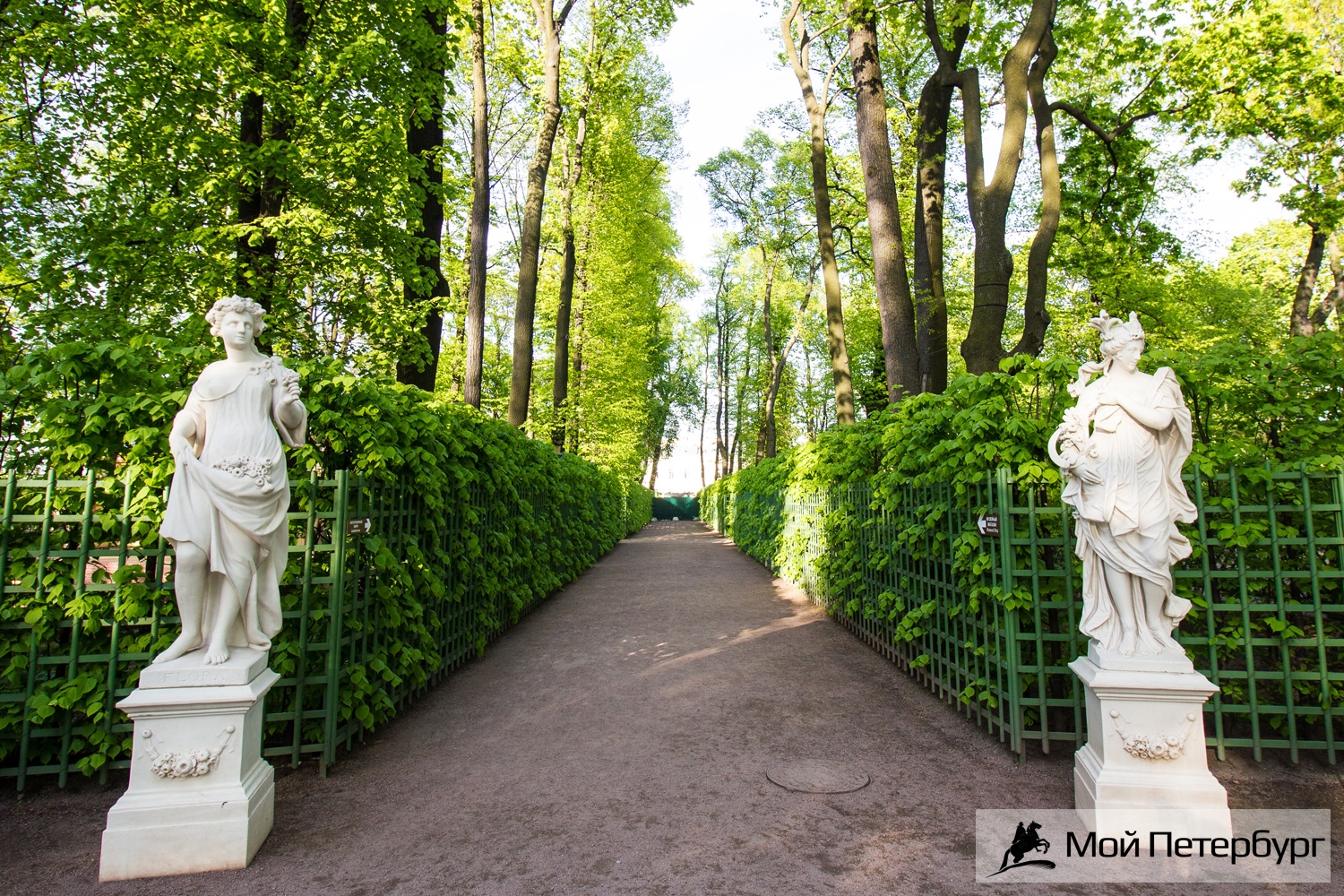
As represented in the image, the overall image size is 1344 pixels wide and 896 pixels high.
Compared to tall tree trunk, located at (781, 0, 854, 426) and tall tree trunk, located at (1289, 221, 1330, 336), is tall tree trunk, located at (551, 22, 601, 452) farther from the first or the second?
tall tree trunk, located at (1289, 221, 1330, 336)

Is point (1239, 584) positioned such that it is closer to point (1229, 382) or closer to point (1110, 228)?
point (1229, 382)

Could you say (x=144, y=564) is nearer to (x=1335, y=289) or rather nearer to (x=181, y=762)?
(x=181, y=762)

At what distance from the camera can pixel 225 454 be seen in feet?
10.2

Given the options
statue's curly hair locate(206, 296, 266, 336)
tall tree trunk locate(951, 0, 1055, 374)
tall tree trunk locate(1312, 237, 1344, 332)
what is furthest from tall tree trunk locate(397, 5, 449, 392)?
tall tree trunk locate(1312, 237, 1344, 332)

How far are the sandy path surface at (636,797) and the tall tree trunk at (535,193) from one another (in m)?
7.37

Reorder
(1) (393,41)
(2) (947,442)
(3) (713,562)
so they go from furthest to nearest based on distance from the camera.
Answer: (3) (713,562), (1) (393,41), (2) (947,442)

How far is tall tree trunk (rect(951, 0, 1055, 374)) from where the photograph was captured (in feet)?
24.6

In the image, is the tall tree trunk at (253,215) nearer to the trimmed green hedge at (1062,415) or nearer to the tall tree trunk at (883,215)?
the trimmed green hedge at (1062,415)

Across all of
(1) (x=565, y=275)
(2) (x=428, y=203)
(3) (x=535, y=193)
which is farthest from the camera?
(1) (x=565, y=275)

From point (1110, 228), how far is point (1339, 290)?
7.35m

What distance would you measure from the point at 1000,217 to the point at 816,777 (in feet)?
21.6

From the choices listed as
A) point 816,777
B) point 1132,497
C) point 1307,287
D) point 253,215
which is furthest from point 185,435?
point 1307,287

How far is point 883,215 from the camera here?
959 cm

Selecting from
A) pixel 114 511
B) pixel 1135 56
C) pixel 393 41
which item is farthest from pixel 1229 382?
pixel 393 41
